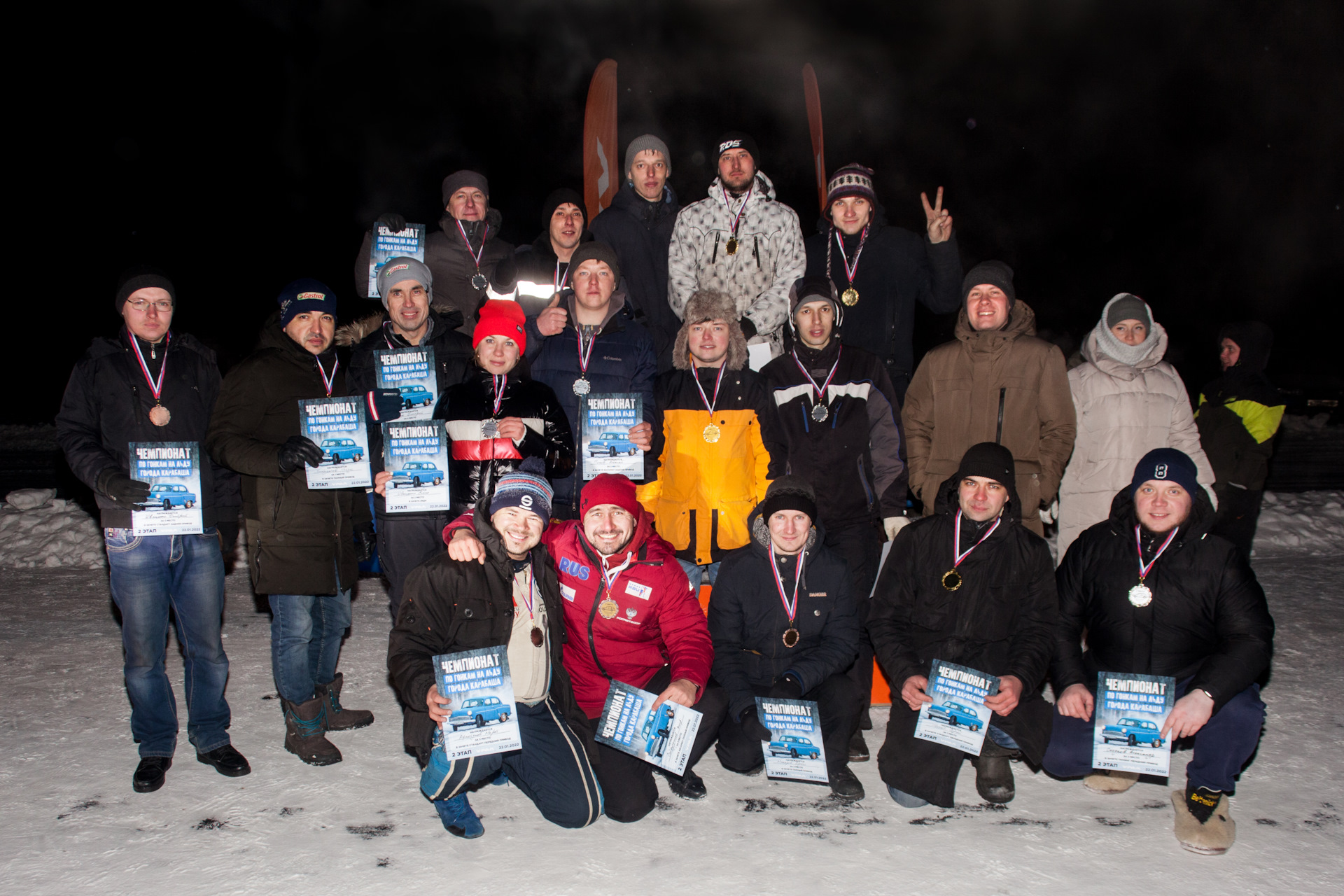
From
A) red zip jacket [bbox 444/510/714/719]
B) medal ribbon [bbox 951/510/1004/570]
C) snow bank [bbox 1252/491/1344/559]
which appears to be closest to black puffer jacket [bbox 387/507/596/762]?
red zip jacket [bbox 444/510/714/719]

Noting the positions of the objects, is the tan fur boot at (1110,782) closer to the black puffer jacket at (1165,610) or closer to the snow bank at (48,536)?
the black puffer jacket at (1165,610)

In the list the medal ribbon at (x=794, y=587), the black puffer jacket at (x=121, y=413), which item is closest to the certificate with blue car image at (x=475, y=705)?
the medal ribbon at (x=794, y=587)

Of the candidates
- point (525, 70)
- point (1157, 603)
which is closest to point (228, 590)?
point (1157, 603)

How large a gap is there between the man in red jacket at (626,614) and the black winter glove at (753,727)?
0.12 m

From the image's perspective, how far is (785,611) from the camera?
412 centimetres

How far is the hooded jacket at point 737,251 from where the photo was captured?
5.46m

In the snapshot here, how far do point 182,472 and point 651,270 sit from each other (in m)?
2.95

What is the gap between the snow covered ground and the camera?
10.4 feet

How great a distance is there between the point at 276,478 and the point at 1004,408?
3579mm

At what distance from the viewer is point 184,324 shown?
30.0 meters

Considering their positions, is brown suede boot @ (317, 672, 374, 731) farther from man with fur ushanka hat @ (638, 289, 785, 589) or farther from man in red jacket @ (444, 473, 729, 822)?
man with fur ushanka hat @ (638, 289, 785, 589)

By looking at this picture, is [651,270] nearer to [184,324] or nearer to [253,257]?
[184,324]

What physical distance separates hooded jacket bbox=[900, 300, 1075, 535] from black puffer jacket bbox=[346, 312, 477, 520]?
2.41 metres

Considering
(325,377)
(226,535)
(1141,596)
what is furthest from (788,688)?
(226,535)
